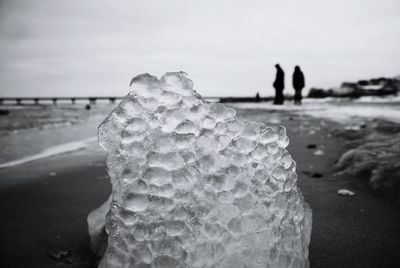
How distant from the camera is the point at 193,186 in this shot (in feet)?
4.39

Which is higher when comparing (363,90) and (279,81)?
(279,81)

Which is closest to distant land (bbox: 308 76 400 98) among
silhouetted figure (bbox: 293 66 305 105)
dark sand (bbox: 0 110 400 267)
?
silhouetted figure (bbox: 293 66 305 105)

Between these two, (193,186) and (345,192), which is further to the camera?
(345,192)

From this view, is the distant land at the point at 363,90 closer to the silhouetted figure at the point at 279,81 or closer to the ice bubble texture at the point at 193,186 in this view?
the silhouetted figure at the point at 279,81

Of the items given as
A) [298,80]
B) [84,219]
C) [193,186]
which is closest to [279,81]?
[298,80]

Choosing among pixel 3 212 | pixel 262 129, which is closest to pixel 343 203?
pixel 262 129

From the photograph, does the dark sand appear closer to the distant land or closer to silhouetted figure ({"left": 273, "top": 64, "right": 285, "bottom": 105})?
silhouetted figure ({"left": 273, "top": 64, "right": 285, "bottom": 105})

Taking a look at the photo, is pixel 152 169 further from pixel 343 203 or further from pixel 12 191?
pixel 12 191

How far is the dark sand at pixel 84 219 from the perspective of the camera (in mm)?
1638

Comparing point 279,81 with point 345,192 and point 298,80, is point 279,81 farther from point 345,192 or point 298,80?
point 345,192

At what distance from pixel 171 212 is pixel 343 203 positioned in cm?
146

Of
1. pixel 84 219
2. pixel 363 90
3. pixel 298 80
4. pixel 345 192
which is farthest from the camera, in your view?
pixel 363 90

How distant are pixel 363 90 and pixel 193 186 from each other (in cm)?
2876

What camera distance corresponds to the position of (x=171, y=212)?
1298 mm
